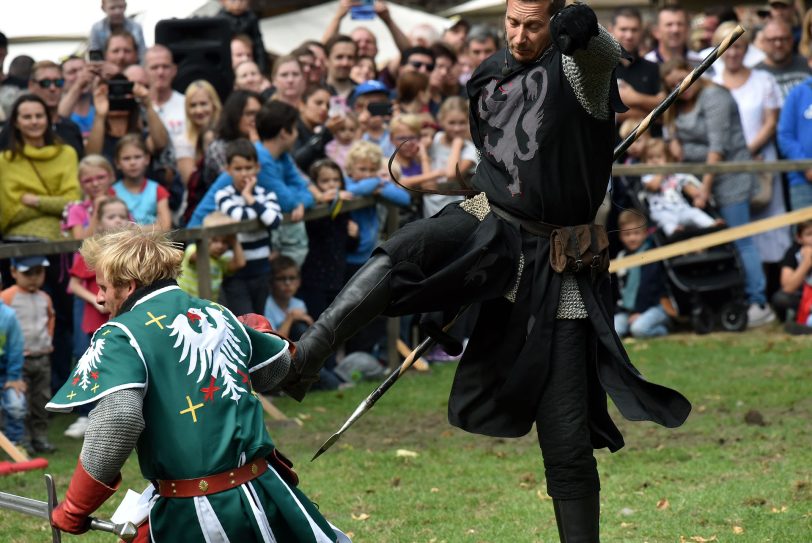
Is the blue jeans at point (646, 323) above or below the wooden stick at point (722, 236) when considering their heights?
below

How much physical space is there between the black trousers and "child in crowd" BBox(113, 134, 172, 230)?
15.2 ft

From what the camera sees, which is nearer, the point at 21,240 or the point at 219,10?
the point at 21,240

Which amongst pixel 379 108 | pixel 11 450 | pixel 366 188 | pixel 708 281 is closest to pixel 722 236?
pixel 708 281

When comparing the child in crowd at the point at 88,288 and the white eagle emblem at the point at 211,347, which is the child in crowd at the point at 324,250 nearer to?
the child in crowd at the point at 88,288

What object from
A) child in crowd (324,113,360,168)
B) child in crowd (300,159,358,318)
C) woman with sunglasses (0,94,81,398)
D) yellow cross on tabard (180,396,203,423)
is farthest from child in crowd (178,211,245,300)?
yellow cross on tabard (180,396,203,423)

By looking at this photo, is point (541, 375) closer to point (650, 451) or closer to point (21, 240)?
point (650, 451)

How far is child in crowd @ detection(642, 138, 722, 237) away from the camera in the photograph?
12219 mm

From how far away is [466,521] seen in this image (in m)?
6.83

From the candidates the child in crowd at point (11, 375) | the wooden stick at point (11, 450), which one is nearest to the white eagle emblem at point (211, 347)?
the wooden stick at point (11, 450)

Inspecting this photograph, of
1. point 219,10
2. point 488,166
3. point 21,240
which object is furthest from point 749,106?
point 488,166

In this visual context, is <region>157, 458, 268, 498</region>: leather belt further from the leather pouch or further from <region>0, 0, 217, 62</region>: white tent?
<region>0, 0, 217, 62</region>: white tent

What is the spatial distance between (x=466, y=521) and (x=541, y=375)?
181 centimetres

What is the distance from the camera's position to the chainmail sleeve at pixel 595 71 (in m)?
4.91

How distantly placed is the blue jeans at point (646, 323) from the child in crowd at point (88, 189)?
187 inches
